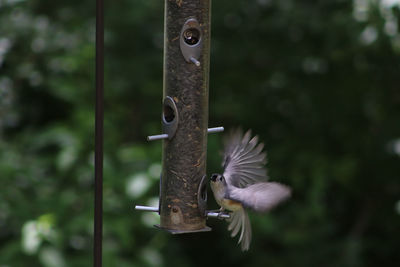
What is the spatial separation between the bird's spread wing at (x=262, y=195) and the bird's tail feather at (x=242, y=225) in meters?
0.10

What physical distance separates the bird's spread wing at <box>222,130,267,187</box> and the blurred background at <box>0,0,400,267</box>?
5.13 feet

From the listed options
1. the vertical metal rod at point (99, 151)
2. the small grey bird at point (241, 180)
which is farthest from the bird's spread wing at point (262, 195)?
the vertical metal rod at point (99, 151)

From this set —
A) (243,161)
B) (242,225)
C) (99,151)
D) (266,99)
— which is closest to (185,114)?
(243,161)

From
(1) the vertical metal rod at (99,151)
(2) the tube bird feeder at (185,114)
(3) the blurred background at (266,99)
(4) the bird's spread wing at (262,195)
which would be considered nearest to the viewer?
(1) the vertical metal rod at (99,151)

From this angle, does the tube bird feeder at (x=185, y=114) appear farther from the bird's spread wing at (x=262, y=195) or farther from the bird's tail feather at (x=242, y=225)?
the bird's spread wing at (x=262, y=195)

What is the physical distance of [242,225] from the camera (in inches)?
71.9

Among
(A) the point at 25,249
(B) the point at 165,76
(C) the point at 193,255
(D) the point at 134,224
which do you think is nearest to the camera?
(B) the point at 165,76

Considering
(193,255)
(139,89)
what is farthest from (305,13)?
(193,255)

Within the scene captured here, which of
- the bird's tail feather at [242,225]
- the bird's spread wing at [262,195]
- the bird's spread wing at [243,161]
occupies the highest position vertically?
the bird's spread wing at [243,161]

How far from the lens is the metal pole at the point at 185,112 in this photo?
2000mm

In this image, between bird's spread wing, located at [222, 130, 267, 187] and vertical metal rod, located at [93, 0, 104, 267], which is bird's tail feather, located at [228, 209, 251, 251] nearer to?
bird's spread wing, located at [222, 130, 267, 187]

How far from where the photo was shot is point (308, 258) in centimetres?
402

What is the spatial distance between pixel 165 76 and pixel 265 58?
209 centimetres

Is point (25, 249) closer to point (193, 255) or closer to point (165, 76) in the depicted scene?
point (165, 76)
